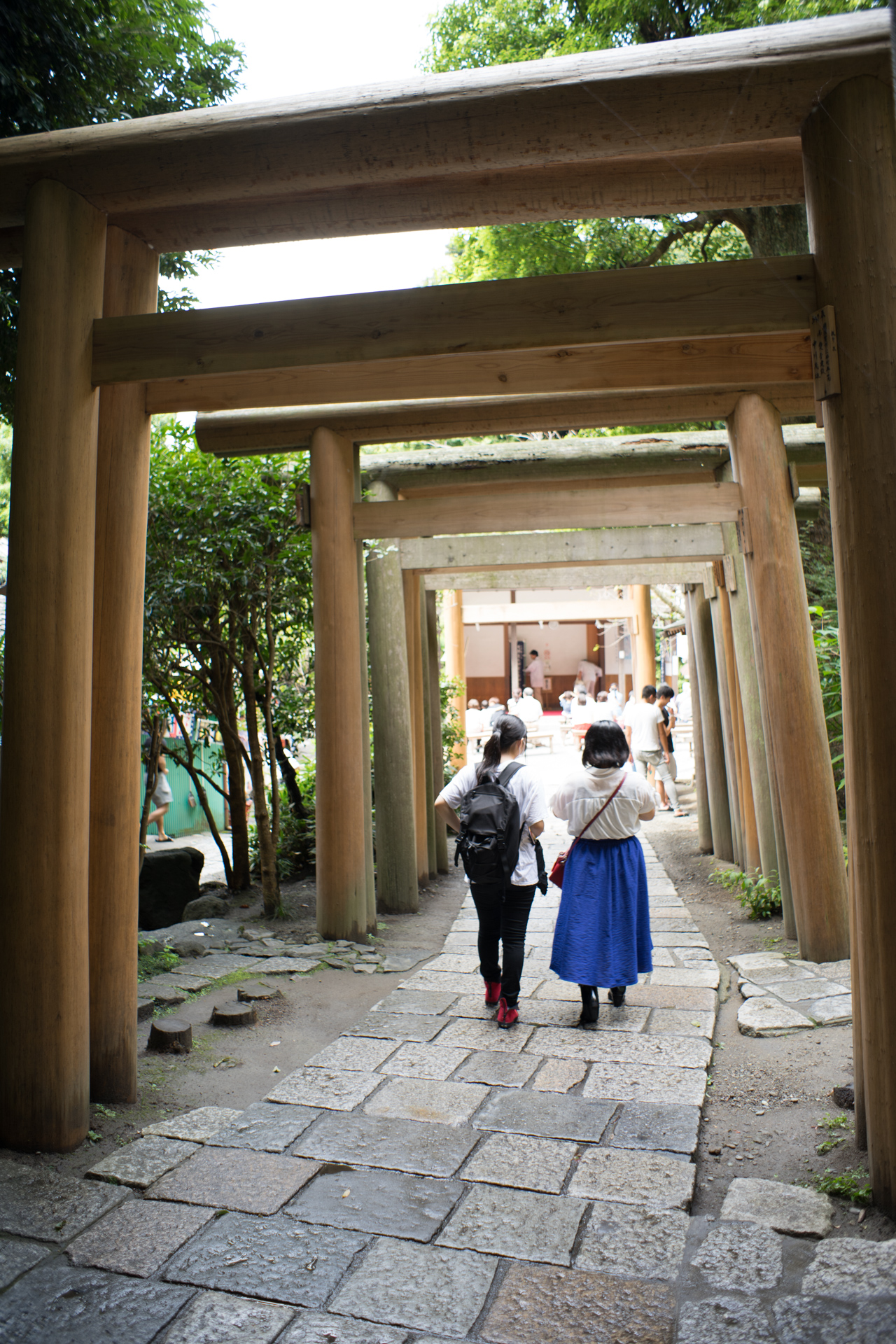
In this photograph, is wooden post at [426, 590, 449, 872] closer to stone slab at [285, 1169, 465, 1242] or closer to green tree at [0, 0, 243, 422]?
green tree at [0, 0, 243, 422]

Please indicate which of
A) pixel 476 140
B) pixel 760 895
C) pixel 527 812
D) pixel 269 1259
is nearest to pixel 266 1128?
pixel 269 1259

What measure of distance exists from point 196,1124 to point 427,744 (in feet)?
16.9

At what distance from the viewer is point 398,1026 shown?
14.1ft

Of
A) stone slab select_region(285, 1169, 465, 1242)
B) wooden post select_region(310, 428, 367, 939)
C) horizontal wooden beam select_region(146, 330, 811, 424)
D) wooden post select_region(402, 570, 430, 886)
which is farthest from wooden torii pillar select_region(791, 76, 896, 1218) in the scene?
wooden post select_region(402, 570, 430, 886)

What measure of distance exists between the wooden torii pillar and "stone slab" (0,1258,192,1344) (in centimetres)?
191

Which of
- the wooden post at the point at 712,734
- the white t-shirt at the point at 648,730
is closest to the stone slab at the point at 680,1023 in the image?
the wooden post at the point at 712,734

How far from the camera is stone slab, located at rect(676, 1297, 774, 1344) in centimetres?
199

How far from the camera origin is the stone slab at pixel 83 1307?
2.05 m

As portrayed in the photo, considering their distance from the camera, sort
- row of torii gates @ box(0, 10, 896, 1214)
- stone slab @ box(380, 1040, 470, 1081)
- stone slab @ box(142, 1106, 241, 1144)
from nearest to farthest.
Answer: row of torii gates @ box(0, 10, 896, 1214) < stone slab @ box(142, 1106, 241, 1144) < stone slab @ box(380, 1040, 470, 1081)

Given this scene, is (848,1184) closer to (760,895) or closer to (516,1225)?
(516,1225)

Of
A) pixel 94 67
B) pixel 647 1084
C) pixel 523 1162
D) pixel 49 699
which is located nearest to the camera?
pixel 523 1162

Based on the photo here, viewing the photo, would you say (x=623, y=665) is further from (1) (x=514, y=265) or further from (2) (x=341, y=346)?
(2) (x=341, y=346)

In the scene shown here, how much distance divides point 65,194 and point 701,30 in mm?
6610

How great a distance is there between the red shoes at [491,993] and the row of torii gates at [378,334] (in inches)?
70.6
